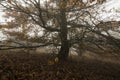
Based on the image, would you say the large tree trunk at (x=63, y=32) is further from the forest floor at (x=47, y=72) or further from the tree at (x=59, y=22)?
the forest floor at (x=47, y=72)

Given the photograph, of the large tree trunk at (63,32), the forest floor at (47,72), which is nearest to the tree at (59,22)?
the large tree trunk at (63,32)

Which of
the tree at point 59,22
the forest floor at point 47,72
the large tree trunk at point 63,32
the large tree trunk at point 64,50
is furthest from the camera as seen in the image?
the large tree trunk at point 64,50

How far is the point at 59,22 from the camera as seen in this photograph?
12.2 metres

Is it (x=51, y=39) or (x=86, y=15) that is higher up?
(x=86, y=15)

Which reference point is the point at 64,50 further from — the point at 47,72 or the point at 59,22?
the point at 47,72

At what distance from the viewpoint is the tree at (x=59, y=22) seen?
11.2m

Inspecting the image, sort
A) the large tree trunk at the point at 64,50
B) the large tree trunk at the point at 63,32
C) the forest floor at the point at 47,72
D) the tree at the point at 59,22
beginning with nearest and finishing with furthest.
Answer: the forest floor at the point at 47,72, the tree at the point at 59,22, the large tree trunk at the point at 63,32, the large tree trunk at the point at 64,50

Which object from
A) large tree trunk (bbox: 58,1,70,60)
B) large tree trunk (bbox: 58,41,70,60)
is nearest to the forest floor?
large tree trunk (bbox: 58,41,70,60)

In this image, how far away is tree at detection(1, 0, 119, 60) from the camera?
11.2m

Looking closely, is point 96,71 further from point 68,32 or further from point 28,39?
point 28,39

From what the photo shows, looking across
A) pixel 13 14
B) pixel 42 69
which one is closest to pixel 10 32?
pixel 13 14

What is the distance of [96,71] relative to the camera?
11453 mm

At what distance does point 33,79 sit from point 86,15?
16.2 feet

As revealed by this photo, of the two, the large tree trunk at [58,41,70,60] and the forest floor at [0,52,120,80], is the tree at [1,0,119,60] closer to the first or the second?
the large tree trunk at [58,41,70,60]
